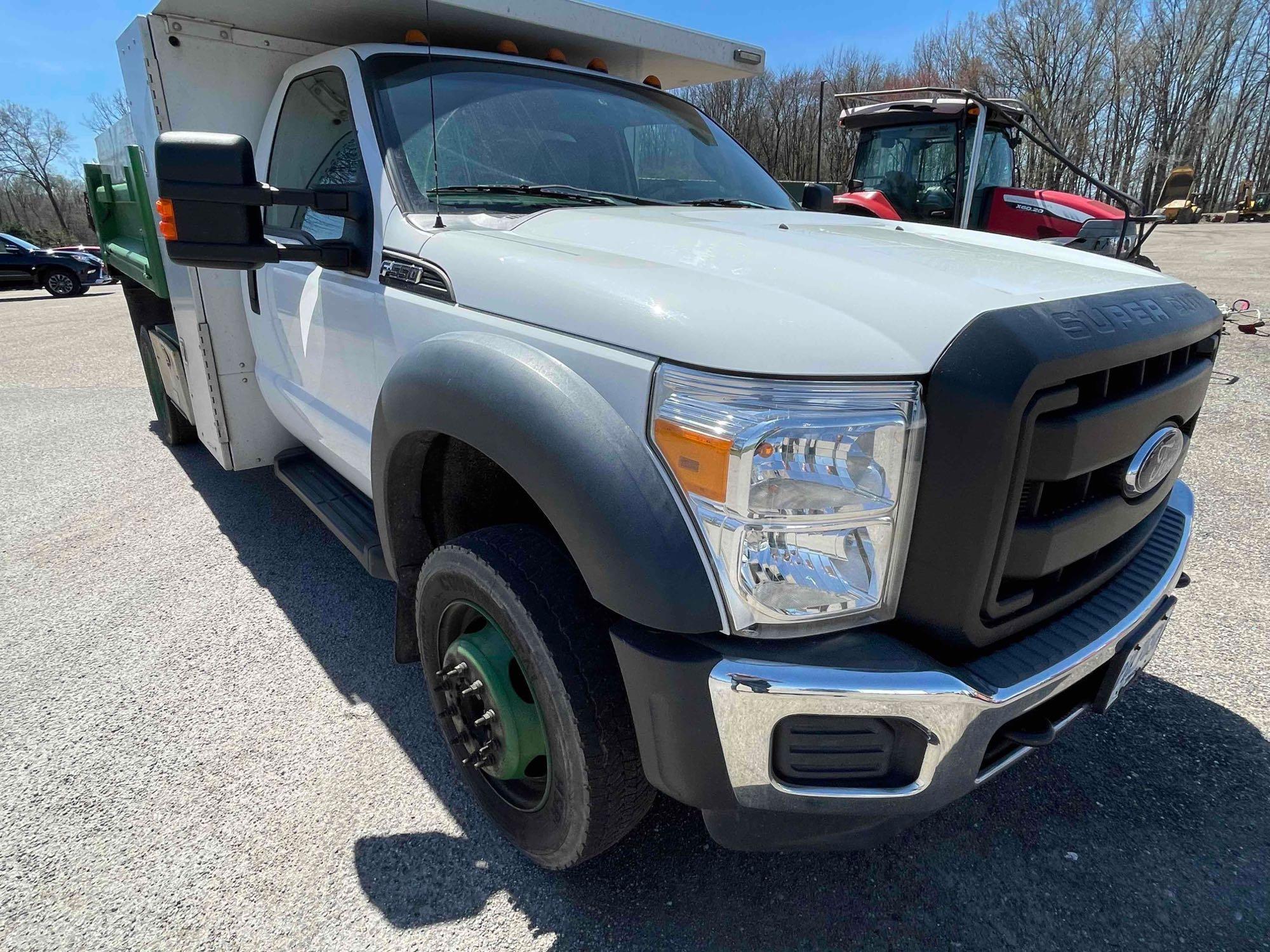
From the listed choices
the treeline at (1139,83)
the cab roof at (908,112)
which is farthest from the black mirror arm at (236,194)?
the treeline at (1139,83)

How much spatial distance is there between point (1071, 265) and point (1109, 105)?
52.7 m

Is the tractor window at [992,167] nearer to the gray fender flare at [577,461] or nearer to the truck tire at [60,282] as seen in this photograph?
the gray fender flare at [577,461]

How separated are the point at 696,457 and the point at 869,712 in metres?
0.52

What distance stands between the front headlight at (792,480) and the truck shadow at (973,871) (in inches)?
37.4

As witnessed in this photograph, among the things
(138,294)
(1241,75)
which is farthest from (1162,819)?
(1241,75)

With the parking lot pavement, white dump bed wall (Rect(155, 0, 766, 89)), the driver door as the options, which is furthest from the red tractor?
the driver door

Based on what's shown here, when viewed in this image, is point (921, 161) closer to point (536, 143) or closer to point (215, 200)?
point (536, 143)

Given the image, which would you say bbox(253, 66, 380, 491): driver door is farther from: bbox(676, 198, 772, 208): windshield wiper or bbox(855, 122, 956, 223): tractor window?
bbox(855, 122, 956, 223): tractor window

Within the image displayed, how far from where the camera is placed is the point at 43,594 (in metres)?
3.37

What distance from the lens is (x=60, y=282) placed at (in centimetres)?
1909

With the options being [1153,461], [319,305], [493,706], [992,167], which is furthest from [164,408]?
[992,167]

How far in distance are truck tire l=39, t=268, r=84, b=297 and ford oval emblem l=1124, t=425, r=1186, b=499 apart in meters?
23.8

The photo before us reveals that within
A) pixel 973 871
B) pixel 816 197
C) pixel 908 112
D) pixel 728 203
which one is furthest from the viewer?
pixel 908 112

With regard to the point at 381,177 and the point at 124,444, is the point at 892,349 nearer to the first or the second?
the point at 381,177
